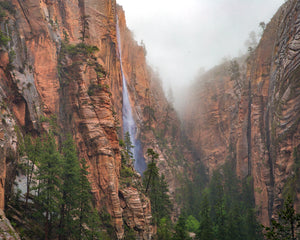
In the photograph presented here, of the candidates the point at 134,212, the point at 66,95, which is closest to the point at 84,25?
the point at 66,95

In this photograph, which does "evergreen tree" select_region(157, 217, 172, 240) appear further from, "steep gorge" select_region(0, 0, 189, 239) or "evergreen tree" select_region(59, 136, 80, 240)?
"evergreen tree" select_region(59, 136, 80, 240)

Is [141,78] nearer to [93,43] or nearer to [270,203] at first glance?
[93,43]

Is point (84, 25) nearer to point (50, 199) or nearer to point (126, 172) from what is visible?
point (126, 172)

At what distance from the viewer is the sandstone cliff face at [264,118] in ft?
153

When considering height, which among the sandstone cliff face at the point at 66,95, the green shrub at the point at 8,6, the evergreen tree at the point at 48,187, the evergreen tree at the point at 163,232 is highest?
the green shrub at the point at 8,6

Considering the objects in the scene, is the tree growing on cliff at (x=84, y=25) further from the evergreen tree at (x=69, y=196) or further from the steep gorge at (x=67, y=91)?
the evergreen tree at (x=69, y=196)

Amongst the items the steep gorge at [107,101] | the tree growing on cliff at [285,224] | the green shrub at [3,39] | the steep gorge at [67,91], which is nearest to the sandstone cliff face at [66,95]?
the steep gorge at [67,91]

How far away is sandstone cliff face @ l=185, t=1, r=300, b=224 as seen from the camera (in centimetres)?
4678

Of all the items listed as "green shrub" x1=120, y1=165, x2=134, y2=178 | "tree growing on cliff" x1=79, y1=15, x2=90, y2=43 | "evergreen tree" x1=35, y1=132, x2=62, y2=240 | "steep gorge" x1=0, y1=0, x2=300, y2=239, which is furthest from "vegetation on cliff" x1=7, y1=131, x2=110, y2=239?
"tree growing on cliff" x1=79, y1=15, x2=90, y2=43

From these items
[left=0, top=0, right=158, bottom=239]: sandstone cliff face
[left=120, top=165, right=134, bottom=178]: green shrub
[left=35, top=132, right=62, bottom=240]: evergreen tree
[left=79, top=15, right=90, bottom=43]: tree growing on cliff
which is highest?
[left=79, top=15, right=90, bottom=43]: tree growing on cliff

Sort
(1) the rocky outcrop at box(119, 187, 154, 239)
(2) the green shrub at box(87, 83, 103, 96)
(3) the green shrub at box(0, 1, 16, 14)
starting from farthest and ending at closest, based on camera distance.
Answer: (2) the green shrub at box(87, 83, 103, 96) → (1) the rocky outcrop at box(119, 187, 154, 239) → (3) the green shrub at box(0, 1, 16, 14)

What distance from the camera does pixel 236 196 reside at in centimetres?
6862

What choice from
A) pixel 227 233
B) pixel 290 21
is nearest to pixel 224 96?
pixel 290 21

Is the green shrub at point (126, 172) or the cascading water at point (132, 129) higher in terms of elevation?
the cascading water at point (132, 129)
